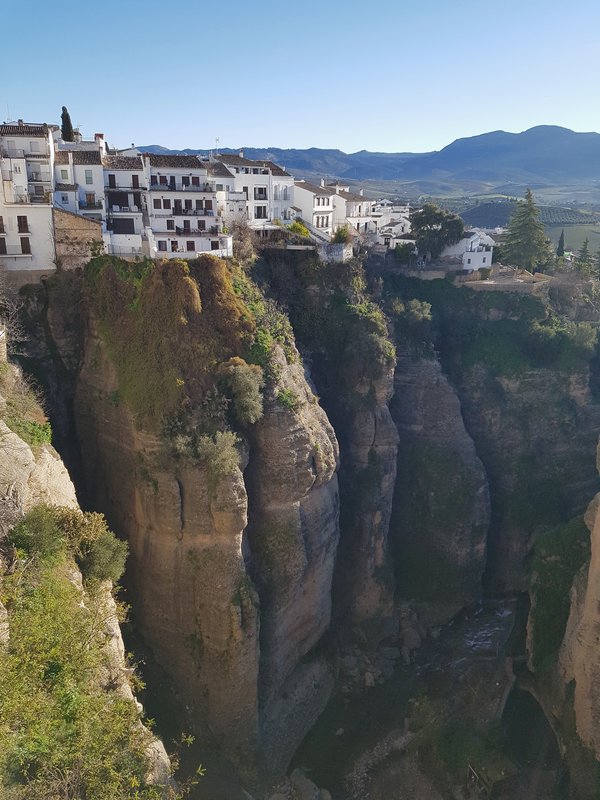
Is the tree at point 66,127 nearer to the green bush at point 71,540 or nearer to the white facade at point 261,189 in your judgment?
the white facade at point 261,189

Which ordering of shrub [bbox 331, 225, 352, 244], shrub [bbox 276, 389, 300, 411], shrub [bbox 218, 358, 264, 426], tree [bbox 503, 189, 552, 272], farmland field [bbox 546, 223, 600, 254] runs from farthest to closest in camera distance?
farmland field [bbox 546, 223, 600, 254], tree [bbox 503, 189, 552, 272], shrub [bbox 331, 225, 352, 244], shrub [bbox 276, 389, 300, 411], shrub [bbox 218, 358, 264, 426]

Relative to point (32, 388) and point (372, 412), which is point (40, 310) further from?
point (372, 412)

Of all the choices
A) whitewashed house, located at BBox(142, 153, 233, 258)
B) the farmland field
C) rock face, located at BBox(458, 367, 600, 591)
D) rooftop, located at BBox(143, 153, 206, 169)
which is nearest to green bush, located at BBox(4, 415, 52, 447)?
whitewashed house, located at BBox(142, 153, 233, 258)

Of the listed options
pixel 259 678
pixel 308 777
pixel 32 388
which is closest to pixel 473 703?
pixel 308 777

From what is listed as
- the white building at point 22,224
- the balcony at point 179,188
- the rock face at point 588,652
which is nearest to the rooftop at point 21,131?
the white building at point 22,224

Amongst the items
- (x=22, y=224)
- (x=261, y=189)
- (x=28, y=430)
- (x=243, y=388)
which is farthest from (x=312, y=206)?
(x=28, y=430)

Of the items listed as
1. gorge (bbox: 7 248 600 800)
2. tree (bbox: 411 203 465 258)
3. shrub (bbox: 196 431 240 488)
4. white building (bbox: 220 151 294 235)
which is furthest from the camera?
tree (bbox: 411 203 465 258)

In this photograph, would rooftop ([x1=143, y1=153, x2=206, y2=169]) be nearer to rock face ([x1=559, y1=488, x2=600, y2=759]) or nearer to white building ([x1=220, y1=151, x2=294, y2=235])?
white building ([x1=220, y1=151, x2=294, y2=235])
